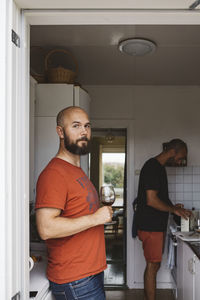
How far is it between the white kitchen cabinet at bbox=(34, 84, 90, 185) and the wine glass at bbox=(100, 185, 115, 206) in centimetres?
100

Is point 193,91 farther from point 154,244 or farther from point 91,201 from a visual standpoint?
point 91,201

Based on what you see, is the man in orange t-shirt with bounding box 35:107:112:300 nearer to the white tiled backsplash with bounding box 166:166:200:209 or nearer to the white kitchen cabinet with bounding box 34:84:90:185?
the white kitchen cabinet with bounding box 34:84:90:185

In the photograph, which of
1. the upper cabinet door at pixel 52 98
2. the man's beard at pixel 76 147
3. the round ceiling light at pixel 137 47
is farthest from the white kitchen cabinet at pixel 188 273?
the round ceiling light at pixel 137 47

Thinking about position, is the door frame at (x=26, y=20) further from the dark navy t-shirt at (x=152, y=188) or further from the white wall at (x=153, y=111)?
the white wall at (x=153, y=111)

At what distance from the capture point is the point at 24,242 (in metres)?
1.14

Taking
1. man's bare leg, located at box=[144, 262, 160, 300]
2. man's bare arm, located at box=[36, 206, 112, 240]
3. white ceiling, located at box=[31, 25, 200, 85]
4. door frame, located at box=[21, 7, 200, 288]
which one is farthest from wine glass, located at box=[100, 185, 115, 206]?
man's bare leg, located at box=[144, 262, 160, 300]

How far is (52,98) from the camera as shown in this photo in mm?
2672

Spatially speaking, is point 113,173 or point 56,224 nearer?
point 56,224

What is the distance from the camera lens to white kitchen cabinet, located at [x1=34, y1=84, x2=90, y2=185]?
8.73 feet

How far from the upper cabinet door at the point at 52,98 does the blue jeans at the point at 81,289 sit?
4.75 ft

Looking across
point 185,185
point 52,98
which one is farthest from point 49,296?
point 185,185

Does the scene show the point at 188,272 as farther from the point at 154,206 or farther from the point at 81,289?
the point at 81,289

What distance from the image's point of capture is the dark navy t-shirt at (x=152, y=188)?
3.06m

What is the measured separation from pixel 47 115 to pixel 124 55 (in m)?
0.93
